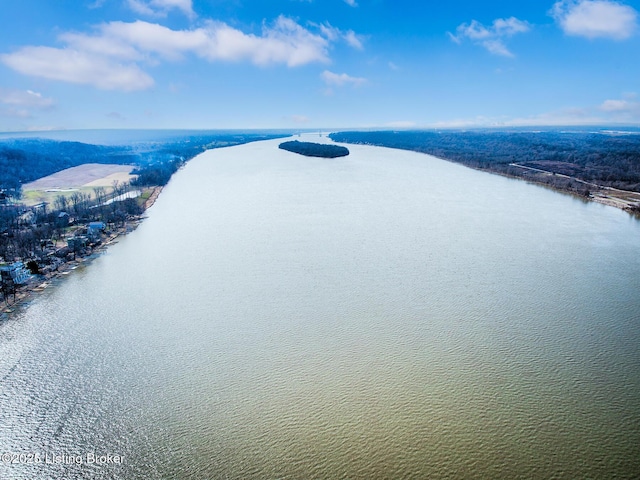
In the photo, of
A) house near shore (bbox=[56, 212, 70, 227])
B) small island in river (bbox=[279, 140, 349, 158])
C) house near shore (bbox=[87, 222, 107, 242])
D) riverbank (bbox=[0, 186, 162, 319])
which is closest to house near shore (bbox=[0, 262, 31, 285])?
riverbank (bbox=[0, 186, 162, 319])

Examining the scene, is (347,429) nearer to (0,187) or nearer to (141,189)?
(141,189)

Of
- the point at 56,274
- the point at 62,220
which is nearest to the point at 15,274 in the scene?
the point at 56,274

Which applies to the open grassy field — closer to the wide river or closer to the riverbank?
the riverbank

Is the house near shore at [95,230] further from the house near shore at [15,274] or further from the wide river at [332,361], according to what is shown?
the house near shore at [15,274]

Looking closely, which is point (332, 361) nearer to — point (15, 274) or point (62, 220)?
point (15, 274)

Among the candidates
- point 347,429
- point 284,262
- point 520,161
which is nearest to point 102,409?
point 347,429

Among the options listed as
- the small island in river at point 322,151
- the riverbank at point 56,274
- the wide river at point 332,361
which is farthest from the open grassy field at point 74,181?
the small island in river at point 322,151
